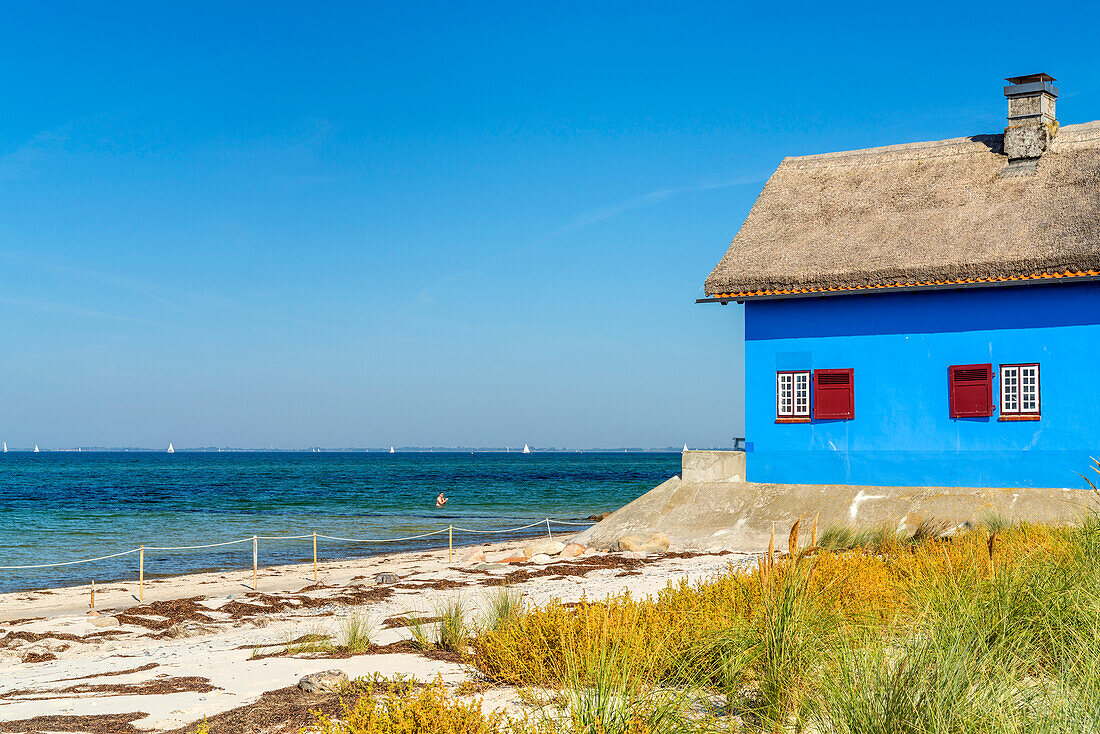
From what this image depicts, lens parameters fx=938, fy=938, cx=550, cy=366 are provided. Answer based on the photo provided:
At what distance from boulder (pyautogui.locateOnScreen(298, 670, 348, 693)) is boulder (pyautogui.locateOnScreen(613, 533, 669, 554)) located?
11303mm

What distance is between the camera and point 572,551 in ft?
60.5

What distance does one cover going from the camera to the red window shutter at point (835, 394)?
61.4 ft

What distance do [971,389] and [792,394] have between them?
3.39 metres

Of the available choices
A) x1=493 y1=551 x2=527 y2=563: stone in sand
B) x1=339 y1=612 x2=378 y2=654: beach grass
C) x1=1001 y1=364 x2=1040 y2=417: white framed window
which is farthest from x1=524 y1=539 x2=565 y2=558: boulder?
x1=339 y1=612 x2=378 y2=654: beach grass

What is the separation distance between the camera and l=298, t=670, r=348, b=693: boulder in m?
6.70

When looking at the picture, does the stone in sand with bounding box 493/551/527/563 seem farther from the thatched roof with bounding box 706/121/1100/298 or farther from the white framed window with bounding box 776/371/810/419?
the thatched roof with bounding box 706/121/1100/298

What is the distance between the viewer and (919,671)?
4758 millimetres

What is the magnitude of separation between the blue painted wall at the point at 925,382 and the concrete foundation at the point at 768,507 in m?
0.41

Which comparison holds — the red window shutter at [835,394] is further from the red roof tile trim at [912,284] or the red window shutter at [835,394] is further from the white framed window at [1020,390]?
the white framed window at [1020,390]

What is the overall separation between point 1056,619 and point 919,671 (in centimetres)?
200

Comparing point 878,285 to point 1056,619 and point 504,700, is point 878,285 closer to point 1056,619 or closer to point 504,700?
point 1056,619

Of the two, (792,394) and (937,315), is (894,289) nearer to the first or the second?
(937,315)

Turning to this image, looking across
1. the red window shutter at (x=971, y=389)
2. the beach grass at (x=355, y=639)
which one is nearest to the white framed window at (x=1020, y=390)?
the red window shutter at (x=971, y=389)

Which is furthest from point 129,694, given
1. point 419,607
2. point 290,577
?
point 290,577
